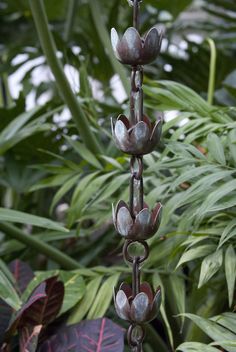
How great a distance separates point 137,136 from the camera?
561 mm

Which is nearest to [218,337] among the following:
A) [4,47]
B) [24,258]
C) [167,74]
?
[24,258]

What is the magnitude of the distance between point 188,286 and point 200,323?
395 mm

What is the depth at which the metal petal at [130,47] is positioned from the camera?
560 mm

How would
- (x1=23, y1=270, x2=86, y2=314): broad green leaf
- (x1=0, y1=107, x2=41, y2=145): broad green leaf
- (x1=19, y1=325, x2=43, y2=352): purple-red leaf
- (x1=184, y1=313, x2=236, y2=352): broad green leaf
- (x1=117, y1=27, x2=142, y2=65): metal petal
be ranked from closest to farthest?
(x1=117, y1=27, x2=142, y2=65): metal petal → (x1=184, y1=313, x2=236, y2=352): broad green leaf → (x1=19, y1=325, x2=43, y2=352): purple-red leaf → (x1=23, y1=270, x2=86, y2=314): broad green leaf → (x1=0, y1=107, x2=41, y2=145): broad green leaf

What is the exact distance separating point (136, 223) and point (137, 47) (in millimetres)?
164

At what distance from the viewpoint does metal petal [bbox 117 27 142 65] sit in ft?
1.84

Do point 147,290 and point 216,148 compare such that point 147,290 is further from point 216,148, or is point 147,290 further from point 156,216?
point 216,148

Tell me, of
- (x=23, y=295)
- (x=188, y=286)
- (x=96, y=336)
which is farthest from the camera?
(x=188, y=286)

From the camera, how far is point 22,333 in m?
0.81

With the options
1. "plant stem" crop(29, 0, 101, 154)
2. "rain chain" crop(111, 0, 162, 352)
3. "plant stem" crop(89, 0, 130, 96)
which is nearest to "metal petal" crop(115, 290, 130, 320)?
"rain chain" crop(111, 0, 162, 352)

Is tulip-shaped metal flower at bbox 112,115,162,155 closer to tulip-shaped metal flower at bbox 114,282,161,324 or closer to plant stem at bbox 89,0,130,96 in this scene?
tulip-shaped metal flower at bbox 114,282,161,324

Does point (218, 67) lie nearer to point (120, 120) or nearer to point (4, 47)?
point (4, 47)

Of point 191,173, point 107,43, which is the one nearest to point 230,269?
point 191,173

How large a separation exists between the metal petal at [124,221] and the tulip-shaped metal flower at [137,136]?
0.06 m
